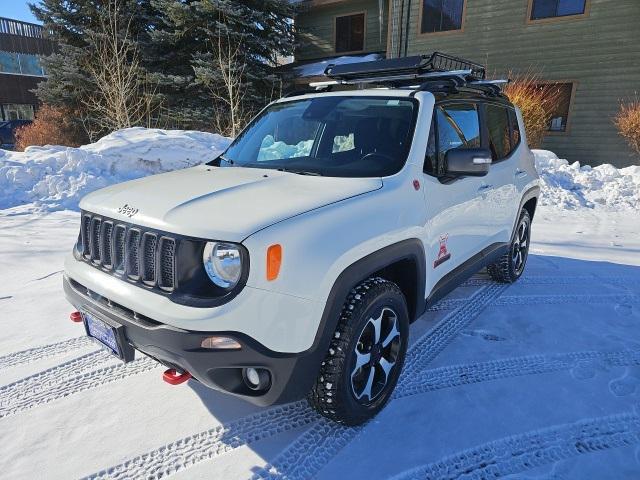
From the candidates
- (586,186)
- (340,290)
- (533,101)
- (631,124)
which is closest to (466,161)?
(340,290)

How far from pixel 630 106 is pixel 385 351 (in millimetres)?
12834

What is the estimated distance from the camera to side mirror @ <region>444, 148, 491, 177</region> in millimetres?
2723

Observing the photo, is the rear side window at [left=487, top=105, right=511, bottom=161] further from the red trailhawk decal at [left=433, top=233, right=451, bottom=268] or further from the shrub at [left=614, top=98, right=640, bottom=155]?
the shrub at [left=614, top=98, right=640, bottom=155]

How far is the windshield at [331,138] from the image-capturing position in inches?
109

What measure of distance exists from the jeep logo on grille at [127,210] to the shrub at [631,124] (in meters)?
12.3

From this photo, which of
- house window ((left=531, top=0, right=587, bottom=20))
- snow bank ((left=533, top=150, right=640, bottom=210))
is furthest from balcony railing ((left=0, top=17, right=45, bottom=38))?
snow bank ((left=533, top=150, right=640, bottom=210))

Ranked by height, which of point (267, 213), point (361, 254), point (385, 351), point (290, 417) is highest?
point (267, 213)

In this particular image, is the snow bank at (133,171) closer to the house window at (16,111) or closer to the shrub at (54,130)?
the shrub at (54,130)

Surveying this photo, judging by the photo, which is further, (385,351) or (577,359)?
(577,359)

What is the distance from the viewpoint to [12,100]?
28.5 metres

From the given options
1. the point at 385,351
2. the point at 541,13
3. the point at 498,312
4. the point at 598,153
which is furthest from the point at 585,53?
the point at 385,351

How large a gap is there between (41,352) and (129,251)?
156 centimetres

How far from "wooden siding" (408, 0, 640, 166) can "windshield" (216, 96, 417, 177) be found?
39.9ft

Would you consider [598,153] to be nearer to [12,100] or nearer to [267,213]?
[267,213]
